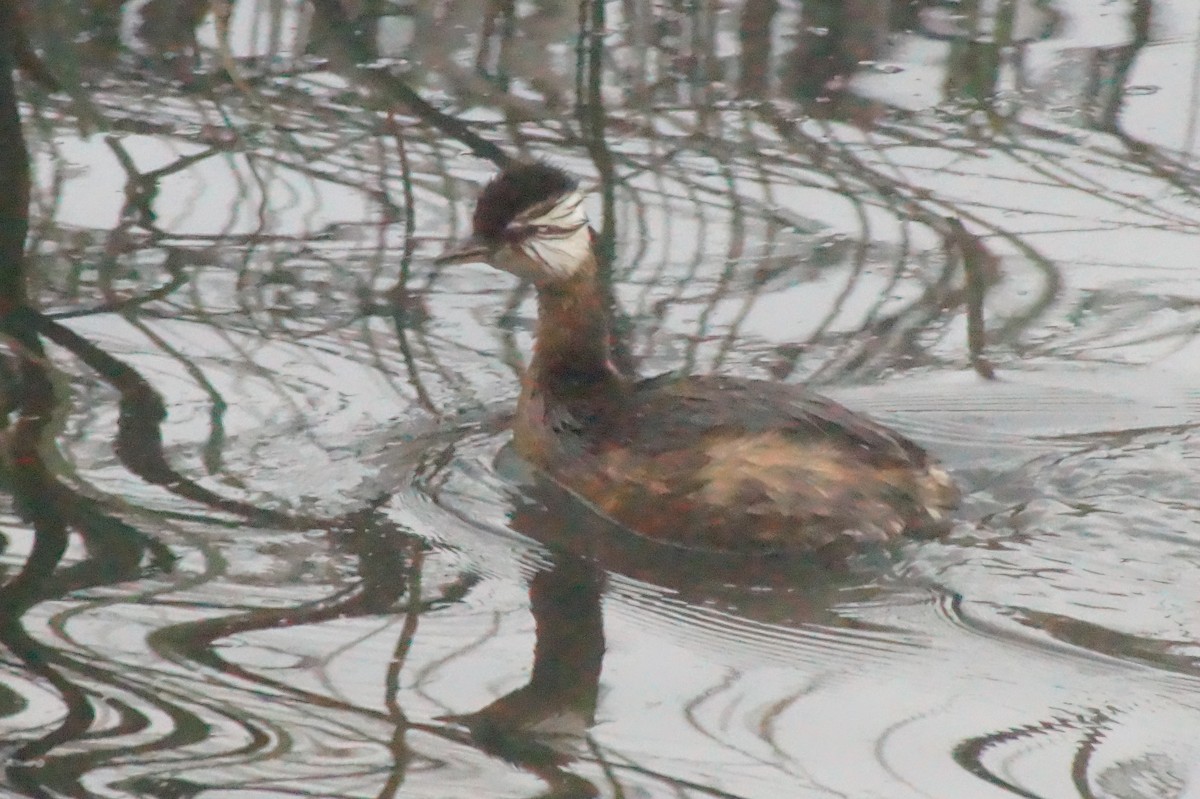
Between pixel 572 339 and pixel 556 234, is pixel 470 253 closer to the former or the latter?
pixel 556 234

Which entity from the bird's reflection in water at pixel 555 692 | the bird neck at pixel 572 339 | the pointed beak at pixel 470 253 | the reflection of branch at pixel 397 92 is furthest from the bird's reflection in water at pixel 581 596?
the reflection of branch at pixel 397 92

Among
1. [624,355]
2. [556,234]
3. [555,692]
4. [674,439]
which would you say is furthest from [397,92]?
[555,692]

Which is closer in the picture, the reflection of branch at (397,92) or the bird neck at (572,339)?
the bird neck at (572,339)

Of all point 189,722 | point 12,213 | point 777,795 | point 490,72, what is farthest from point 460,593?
point 490,72

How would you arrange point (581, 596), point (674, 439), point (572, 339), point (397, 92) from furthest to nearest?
point (397, 92)
point (572, 339)
point (674, 439)
point (581, 596)

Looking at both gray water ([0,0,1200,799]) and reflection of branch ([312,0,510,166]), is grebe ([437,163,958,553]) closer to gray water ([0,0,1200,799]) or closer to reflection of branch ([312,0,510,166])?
gray water ([0,0,1200,799])

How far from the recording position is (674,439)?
489 cm

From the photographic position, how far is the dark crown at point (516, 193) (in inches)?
203

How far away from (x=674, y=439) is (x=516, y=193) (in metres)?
0.77

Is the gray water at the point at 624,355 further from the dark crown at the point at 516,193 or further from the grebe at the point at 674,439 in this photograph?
the dark crown at the point at 516,193

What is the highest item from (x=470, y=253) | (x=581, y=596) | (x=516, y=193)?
(x=516, y=193)

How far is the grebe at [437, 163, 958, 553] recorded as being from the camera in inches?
186

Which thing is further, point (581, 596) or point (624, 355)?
point (624, 355)

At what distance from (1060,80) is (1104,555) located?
3.48 m
